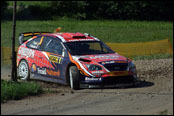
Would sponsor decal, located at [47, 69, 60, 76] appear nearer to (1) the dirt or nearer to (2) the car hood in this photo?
(1) the dirt

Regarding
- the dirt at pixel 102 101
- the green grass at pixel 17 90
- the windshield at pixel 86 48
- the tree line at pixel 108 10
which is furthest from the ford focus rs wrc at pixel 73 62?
the tree line at pixel 108 10

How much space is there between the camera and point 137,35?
31344mm

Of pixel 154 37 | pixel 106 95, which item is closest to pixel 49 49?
pixel 106 95

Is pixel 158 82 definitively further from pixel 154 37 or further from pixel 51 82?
pixel 154 37

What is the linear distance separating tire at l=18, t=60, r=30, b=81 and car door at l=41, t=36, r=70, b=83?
34.8 inches

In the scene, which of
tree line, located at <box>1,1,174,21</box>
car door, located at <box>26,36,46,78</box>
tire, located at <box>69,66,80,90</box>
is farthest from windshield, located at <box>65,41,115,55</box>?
tree line, located at <box>1,1,174,21</box>

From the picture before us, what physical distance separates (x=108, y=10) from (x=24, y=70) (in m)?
30.6

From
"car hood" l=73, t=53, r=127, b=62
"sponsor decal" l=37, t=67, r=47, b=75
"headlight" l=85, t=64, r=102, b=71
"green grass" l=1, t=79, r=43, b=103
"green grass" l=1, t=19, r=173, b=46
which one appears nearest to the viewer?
"green grass" l=1, t=79, r=43, b=103

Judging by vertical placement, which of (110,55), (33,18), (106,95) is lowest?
(106,95)

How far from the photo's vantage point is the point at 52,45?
13.6 m

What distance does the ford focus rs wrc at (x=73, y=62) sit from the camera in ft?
40.7

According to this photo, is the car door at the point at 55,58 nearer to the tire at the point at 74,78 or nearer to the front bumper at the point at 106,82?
the tire at the point at 74,78

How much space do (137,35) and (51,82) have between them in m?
18.0

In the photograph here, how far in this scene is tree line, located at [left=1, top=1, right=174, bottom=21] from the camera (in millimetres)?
43844
